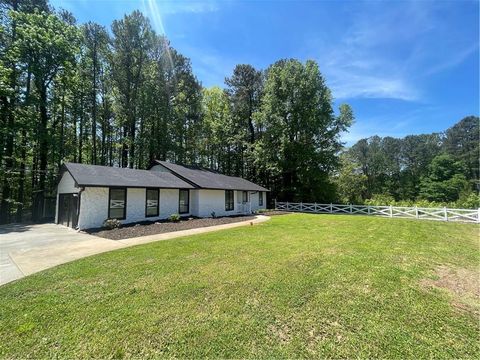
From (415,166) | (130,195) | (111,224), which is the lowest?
(111,224)

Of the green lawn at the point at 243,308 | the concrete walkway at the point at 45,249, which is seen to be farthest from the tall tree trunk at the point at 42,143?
the green lawn at the point at 243,308

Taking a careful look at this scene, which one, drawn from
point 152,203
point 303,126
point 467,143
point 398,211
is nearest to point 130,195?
point 152,203

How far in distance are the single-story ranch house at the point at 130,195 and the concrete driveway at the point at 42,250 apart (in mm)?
1996

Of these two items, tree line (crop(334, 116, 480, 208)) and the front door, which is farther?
tree line (crop(334, 116, 480, 208))

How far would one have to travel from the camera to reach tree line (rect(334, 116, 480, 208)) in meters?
37.2

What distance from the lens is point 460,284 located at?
4.75m

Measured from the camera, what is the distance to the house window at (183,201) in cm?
1652

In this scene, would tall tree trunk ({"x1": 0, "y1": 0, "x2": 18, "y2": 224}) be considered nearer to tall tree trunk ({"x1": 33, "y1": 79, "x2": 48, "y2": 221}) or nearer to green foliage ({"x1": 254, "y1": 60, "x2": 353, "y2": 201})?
tall tree trunk ({"x1": 33, "y1": 79, "x2": 48, "y2": 221})

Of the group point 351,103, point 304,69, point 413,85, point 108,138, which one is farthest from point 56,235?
point 351,103

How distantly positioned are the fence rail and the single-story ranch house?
9.36m

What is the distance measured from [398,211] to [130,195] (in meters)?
19.9

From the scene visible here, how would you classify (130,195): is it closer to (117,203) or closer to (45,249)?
(117,203)

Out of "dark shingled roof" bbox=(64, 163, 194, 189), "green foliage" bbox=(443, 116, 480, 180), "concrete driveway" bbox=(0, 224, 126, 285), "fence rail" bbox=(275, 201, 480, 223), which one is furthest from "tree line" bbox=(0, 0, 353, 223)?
"green foliage" bbox=(443, 116, 480, 180)

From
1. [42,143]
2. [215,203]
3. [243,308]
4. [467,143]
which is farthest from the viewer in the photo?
[467,143]
